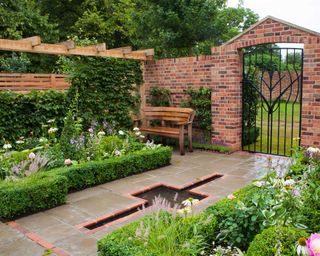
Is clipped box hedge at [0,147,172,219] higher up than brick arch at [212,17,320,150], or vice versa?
brick arch at [212,17,320,150]

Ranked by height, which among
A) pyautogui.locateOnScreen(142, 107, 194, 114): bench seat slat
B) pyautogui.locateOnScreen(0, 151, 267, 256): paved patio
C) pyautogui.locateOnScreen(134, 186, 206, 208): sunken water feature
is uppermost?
pyautogui.locateOnScreen(142, 107, 194, 114): bench seat slat

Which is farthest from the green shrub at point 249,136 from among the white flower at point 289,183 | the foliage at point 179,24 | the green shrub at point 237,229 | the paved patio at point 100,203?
the green shrub at point 237,229

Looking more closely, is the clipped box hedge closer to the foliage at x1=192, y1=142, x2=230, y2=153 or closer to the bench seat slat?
the bench seat slat

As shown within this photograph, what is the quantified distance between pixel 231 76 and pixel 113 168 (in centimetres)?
338

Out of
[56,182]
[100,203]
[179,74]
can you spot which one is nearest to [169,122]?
[179,74]

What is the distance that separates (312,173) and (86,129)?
526 centimetres

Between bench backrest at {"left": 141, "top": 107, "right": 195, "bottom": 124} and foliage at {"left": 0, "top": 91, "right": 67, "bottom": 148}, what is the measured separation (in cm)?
199

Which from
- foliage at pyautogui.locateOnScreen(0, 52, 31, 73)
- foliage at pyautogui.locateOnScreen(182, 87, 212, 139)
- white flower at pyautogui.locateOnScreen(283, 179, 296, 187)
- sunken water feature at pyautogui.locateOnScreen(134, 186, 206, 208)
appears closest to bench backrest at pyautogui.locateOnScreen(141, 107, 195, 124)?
foliage at pyautogui.locateOnScreen(182, 87, 212, 139)

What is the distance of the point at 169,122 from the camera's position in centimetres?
784

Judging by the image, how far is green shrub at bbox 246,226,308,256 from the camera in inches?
69.4

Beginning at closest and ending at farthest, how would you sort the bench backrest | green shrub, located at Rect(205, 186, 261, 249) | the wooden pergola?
green shrub, located at Rect(205, 186, 261, 249)
the wooden pergola
the bench backrest

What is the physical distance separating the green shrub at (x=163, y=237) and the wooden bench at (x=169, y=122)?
4.21 meters

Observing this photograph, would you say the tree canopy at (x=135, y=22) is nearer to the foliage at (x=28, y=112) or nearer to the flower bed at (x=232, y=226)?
the foliage at (x=28, y=112)

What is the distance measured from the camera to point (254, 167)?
18.9 ft
